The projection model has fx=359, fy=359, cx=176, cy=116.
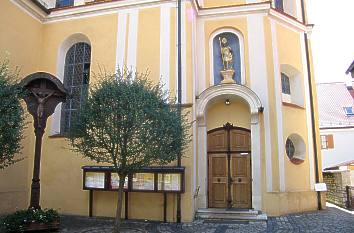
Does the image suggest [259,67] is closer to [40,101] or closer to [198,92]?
[198,92]

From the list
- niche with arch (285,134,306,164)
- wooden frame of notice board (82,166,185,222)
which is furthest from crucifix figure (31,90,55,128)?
niche with arch (285,134,306,164)

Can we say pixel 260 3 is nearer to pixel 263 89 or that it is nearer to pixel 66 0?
pixel 263 89

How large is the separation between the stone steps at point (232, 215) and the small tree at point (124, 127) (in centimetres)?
364

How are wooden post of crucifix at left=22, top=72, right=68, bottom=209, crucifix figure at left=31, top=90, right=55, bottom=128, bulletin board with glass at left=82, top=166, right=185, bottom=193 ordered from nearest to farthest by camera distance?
wooden post of crucifix at left=22, top=72, right=68, bottom=209
crucifix figure at left=31, top=90, right=55, bottom=128
bulletin board with glass at left=82, top=166, right=185, bottom=193

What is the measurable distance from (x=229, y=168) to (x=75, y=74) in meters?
7.03

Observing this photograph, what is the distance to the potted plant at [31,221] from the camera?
8.98 metres

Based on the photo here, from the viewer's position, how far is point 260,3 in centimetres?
1343

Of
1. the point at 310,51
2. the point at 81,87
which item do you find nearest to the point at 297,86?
the point at 310,51

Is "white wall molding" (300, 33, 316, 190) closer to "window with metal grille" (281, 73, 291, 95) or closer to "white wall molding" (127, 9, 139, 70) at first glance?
"window with metal grille" (281, 73, 291, 95)

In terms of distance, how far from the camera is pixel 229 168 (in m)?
13.2

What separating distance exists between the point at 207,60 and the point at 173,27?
202cm

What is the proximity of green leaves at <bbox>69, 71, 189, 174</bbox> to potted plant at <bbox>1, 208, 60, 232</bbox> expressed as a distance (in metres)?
2.08

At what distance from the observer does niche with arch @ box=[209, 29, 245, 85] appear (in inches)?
540

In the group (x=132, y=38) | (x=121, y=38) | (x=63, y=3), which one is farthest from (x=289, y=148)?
(x=63, y=3)
